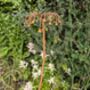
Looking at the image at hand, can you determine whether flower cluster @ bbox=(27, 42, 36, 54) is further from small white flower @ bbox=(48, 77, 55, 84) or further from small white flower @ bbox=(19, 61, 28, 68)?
small white flower @ bbox=(48, 77, 55, 84)

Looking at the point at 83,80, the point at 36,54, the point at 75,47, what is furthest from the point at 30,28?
the point at 83,80

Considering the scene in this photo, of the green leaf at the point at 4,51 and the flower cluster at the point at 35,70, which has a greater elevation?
the green leaf at the point at 4,51

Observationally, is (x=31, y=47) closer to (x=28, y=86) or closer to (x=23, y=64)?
(x=23, y=64)

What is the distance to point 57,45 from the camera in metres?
2.95

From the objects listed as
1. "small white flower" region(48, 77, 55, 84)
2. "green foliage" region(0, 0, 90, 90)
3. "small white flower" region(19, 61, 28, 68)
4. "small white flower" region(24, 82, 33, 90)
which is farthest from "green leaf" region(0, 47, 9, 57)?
"small white flower" region(48, 77, 55, 84)

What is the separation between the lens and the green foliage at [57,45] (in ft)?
9.53

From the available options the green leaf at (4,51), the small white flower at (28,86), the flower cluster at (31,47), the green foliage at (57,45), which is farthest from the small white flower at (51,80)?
the green leaf at (4,51)

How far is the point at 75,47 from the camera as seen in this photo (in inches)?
121

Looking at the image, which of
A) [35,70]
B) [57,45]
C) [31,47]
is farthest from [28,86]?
[57,45]

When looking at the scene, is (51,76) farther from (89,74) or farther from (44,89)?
(89,74)

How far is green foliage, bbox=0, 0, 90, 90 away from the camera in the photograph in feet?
9.53

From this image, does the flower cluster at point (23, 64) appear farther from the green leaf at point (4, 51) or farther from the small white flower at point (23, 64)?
the green leaf at point (4, 51)

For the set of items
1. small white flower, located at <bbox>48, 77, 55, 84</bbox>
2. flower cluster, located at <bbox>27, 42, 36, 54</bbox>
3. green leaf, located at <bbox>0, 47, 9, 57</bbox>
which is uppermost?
flower cluster, located at <bbox>27, 42, 36, 54</bbox>

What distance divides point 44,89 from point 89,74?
1.52ft
